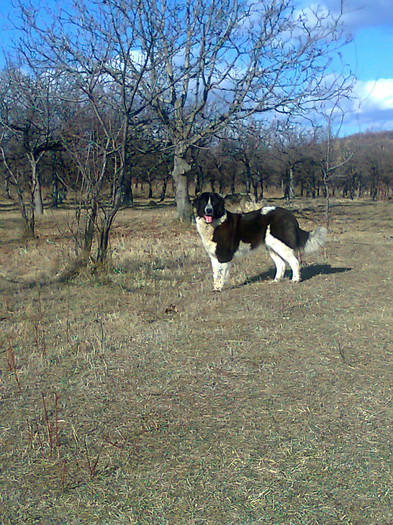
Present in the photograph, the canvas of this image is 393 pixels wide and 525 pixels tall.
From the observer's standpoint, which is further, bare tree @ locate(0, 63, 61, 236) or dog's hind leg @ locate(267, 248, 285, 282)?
bare tree @ locate(0, 63, 61, 236)

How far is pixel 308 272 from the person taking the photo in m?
11.7

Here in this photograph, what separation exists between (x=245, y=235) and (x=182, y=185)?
564 inches

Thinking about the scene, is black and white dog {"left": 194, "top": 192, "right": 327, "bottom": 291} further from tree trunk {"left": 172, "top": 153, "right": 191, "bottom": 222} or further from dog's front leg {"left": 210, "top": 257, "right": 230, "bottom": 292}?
tree trunk {"left": 172, "top": 153, "right": 191, "bottom": 222}

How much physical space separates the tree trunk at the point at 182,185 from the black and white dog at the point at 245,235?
13412 millimetres

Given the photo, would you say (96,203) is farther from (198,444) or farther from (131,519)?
(131,519)

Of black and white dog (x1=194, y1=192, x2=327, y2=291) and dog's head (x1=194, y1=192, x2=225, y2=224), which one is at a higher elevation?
dog's head (x1=194, y1=192, x2=225, y2=224)

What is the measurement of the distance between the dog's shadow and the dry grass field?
912mm

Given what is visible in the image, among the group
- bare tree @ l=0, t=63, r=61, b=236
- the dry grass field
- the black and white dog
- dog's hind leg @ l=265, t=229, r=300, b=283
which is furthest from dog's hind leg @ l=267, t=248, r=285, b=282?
bare tree @ l=0, t=63, r=61, b=236

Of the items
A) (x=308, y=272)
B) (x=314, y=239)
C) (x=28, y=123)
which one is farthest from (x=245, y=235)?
(x=28, y=123)

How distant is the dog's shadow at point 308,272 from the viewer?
1112 centimetres

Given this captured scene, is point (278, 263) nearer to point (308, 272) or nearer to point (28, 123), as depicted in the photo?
point (308, 272)

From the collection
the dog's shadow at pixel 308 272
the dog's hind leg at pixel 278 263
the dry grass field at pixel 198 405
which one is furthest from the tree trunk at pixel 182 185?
the dry grass field at pixel 198 405

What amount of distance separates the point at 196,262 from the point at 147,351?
7330 millimetres

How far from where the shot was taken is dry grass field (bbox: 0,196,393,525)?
11.3ft
